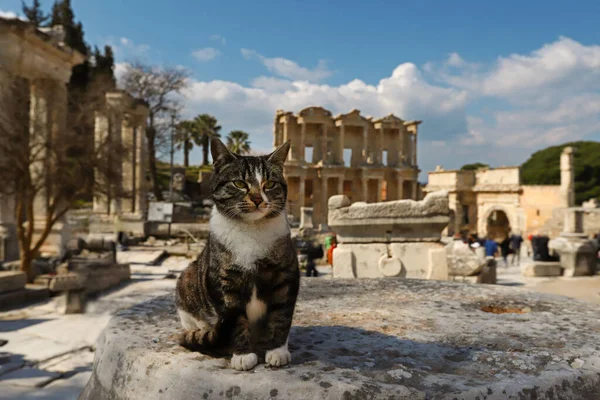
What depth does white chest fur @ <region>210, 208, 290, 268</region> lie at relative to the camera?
177cm

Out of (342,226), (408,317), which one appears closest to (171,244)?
(342,226)

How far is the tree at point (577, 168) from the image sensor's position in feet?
143

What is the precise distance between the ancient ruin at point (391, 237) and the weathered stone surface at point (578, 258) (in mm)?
7748

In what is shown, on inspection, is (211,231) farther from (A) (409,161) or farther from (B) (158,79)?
(A) (409,161)

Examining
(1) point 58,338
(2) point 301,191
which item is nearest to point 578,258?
(1) point 58,338

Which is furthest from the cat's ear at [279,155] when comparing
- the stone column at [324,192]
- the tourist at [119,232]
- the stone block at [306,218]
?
the stone column at [324,192]

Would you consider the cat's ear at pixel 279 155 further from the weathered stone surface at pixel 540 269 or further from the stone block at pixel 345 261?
the weathered stone surface at pixel 540 269

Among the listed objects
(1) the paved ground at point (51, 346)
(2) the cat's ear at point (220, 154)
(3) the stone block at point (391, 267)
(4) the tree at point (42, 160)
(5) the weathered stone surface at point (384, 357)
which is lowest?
(1) the paved ground at point (51, 346)

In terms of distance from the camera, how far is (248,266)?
5.77 feet

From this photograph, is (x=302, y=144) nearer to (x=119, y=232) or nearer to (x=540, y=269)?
(x=119, y=232)

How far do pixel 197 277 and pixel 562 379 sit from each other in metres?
1.52

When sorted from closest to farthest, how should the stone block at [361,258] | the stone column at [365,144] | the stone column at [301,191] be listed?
the stone block at [361,258], the stone column at [301,191], the stone column at [365,144]

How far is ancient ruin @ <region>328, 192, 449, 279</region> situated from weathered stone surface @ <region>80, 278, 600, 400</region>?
417 centimetres

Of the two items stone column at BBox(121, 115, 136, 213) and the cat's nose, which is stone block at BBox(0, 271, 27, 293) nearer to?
the cat's nose
